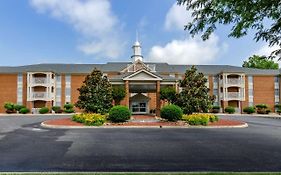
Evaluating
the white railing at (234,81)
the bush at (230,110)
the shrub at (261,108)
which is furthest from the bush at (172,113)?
the shrub at (261,108)

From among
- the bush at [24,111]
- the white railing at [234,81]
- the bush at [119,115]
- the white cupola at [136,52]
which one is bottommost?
the bush at [24,111]

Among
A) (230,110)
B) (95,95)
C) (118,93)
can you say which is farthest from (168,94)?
(230,110)

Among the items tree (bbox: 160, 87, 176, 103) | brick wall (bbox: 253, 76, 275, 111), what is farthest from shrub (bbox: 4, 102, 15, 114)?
brick wall (bbox: 253, 76, 275, 111)

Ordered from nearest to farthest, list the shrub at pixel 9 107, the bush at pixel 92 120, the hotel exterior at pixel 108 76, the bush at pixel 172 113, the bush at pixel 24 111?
1. the bush at pixel 92 120
2. the bush at pixel 172 113
3. the bush at pixel 24 111
4. the shrub at pixel 9 107
5. the hotel exterior at pixel 108 76

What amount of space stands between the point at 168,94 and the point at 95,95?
23.8ft

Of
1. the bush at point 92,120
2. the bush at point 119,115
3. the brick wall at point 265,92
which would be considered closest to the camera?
the bush at point 92,120

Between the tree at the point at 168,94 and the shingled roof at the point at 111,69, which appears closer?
the tree at the point at 168,94

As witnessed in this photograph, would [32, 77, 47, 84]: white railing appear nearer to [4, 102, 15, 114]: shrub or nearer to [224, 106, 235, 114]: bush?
[4, 102, 15, 114]: shrub

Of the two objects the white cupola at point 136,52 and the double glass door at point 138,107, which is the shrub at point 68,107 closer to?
the double glass door at point 138,107

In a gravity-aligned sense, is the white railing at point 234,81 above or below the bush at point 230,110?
above

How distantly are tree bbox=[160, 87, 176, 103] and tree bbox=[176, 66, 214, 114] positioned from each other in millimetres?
1368

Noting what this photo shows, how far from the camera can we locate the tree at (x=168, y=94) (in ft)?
86.9

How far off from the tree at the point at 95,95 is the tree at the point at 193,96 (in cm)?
685

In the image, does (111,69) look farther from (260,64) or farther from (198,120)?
(260,64)
